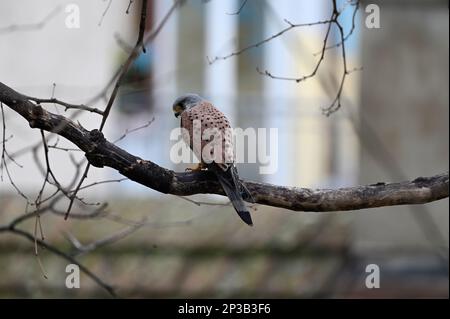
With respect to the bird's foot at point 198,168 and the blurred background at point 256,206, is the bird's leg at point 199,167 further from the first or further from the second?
the blurred background at point 256,206

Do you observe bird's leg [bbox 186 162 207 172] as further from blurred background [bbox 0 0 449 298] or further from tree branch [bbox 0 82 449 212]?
blurred background [bbox 0 0 449 298]

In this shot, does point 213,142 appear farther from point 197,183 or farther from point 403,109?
point 403,109

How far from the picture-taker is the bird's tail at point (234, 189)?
11.9ft

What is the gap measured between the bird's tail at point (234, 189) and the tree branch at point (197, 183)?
0.05 meters

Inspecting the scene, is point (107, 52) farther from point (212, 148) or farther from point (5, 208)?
point (212, 148)

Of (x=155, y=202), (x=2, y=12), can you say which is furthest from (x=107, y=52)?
(x=155, y=202)

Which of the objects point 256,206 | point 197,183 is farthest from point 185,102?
point 256,206

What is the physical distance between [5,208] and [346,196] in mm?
4437

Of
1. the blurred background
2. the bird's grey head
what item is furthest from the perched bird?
the blurred background

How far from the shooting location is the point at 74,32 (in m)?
9.32

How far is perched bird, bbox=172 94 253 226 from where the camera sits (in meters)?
3.69

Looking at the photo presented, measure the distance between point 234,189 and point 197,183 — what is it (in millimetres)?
155

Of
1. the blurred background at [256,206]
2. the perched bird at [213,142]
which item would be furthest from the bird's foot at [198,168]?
the blurred background at [256,206]

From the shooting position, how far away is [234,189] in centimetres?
368
